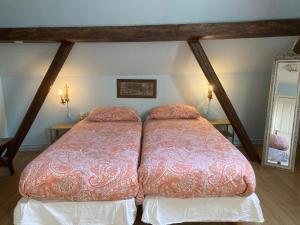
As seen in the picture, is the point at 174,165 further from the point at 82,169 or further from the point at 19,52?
the point at 19,52

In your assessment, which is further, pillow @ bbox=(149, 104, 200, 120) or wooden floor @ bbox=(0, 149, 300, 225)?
pillow @ bbox=(149, 104, 200, 120)

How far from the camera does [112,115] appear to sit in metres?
3.31

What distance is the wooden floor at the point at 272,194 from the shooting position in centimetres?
205

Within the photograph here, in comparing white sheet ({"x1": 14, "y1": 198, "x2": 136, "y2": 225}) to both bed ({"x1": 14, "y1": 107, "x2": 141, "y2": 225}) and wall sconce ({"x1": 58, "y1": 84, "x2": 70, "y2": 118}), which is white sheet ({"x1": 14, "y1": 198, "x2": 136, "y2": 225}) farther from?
wall sconce ({"x1": 58, "y1": 84, "x2": 70, "y2": 118})

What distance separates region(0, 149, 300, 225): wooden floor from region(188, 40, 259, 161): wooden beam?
11.9 inches

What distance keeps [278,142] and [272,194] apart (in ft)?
2.67

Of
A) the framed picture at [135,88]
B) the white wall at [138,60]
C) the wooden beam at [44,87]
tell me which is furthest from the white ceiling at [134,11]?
the framed picture at [135,88]

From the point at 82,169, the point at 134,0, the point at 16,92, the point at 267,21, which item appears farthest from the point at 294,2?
the point at 16,92

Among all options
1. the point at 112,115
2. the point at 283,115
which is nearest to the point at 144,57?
the point at 112,115

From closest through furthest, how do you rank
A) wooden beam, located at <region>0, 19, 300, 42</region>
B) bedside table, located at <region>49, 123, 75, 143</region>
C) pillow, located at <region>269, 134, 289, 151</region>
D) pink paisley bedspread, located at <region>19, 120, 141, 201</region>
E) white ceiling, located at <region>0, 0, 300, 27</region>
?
1. pink paisley bedspread, located at <region>19, 120, 141, 201</region>
2. white ceiling, located at <region>0, 0, 300, 27</region>
3. wooden beam, located at <region>0, 19, 300, 42</region>
4. pillow, located at <region>269, 134, 289, 151</region>
5. bedside table, located at <region>49, 123, 75, 143</region>

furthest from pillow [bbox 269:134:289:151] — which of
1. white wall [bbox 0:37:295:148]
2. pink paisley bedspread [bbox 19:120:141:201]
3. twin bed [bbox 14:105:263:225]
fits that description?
pink paisley bedspread [bbox 19:120:141:201]

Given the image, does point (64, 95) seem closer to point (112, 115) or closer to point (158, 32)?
point (112, 115)

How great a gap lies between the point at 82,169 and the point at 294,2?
8.98 feet

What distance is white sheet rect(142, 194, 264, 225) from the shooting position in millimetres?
1804
